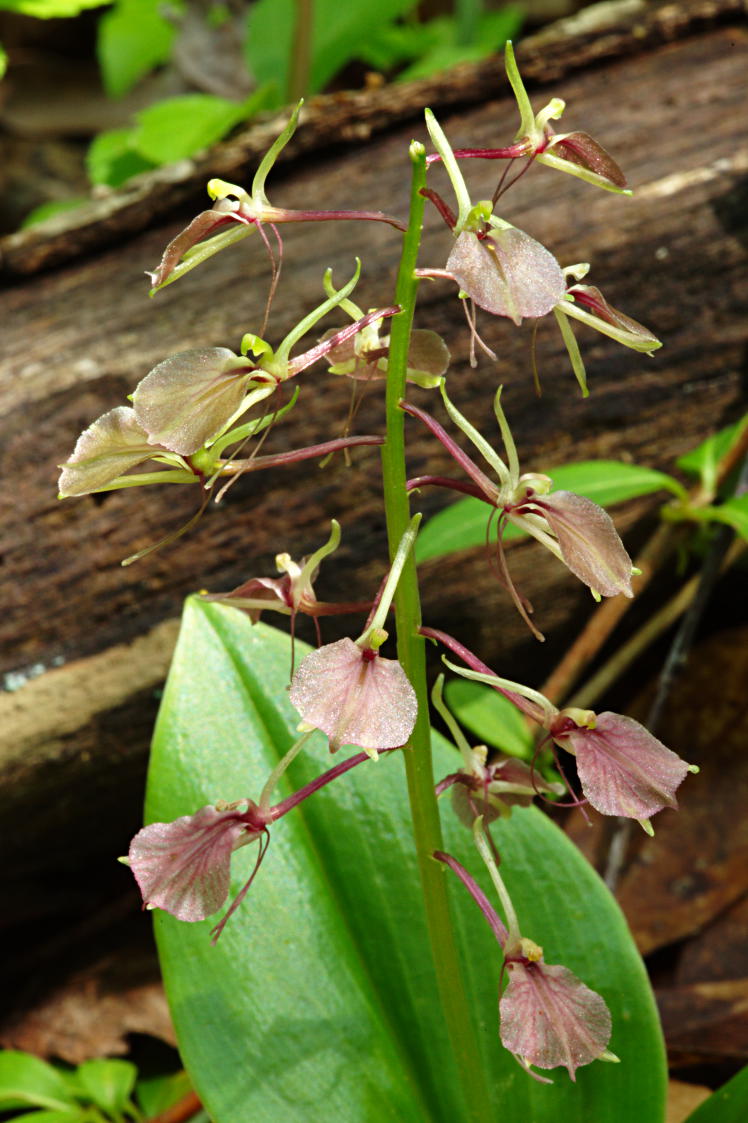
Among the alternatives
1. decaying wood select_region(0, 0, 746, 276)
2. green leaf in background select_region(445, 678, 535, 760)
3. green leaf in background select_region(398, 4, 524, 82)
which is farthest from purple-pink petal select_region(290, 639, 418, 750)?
green leaf in background select_region(398, 4, 524, 82)

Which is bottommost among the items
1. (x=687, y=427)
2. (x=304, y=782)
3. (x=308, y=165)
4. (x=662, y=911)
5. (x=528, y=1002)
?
(x=662, y=911)

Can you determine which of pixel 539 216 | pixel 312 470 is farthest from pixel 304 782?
pixel 539 216

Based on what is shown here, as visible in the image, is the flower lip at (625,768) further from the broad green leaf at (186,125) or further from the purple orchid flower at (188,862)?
the broad green leaf at (186,125)

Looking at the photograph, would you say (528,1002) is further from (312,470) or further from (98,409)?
(98,409)

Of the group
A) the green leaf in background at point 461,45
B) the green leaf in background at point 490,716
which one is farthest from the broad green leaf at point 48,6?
the green leaf in background at point 490,716

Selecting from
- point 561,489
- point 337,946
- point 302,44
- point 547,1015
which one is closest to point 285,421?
point 561,489

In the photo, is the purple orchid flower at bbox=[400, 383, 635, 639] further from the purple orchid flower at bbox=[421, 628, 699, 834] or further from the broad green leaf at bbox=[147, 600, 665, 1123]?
the broad green leaf at bbox=[147, 600, 665, 1123]

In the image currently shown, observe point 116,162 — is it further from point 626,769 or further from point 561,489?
point 626,769
